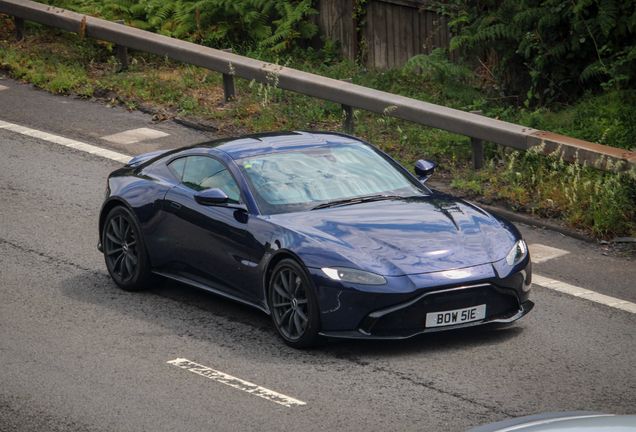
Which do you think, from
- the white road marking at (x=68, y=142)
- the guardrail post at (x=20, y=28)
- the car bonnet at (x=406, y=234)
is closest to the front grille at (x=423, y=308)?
the car bonnet at (x=406, y=234)

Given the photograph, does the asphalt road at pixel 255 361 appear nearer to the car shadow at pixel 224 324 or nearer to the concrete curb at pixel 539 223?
the car shadow at pixel 224 324

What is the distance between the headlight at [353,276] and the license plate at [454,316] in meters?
0.43

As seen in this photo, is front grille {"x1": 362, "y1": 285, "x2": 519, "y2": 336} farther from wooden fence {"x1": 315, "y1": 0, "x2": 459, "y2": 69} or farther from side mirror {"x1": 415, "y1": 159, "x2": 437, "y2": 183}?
wooden fence {"x1": 315, "y1": 0, "x2": 459, "y2": 69}

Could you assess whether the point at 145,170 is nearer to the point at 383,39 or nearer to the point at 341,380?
the point at 341,380

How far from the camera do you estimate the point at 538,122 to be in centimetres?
1182

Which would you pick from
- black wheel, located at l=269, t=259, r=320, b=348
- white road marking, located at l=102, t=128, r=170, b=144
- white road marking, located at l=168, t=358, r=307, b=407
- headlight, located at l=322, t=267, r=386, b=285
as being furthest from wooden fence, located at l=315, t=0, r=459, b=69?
white road marking, located at l=168, t=358, r=307, b=407

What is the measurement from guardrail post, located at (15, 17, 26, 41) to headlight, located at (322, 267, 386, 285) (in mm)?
11789

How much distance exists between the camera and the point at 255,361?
6742mm

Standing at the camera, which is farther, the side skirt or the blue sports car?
the side skirt

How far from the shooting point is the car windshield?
760 centimetres

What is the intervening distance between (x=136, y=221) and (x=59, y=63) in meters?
8.02

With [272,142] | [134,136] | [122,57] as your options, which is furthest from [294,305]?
[122,57]

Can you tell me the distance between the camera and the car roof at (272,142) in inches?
321

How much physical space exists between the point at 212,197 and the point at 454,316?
2138 millimetres
